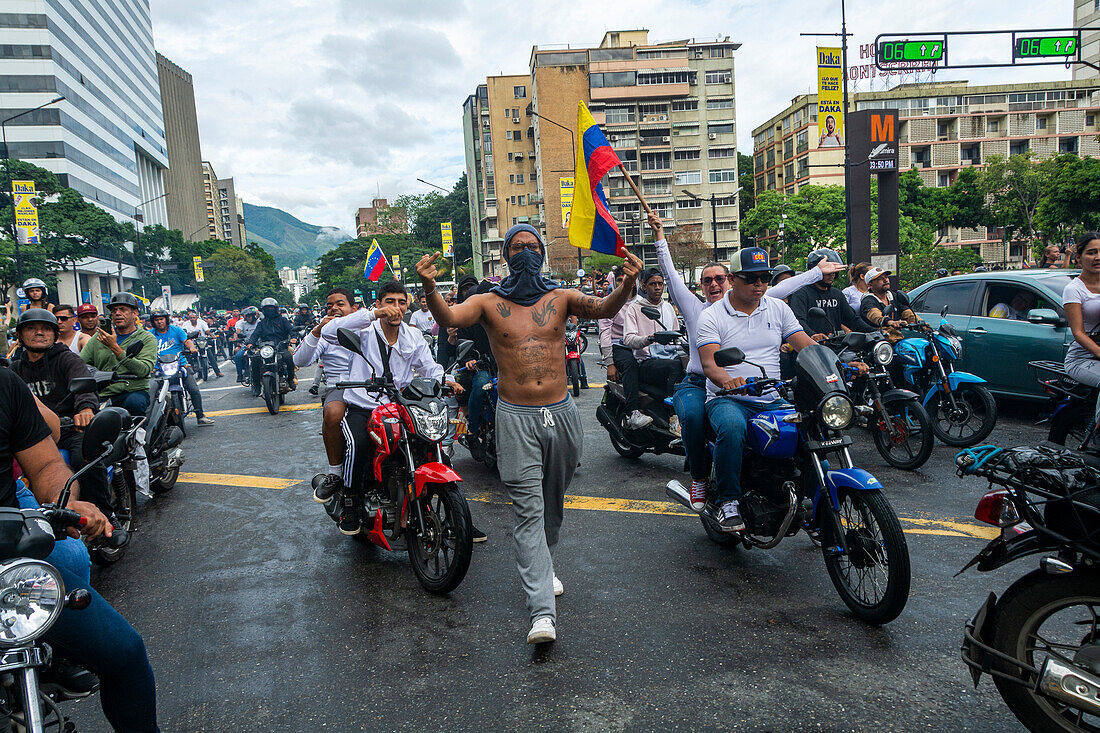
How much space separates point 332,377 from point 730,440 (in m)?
3.52

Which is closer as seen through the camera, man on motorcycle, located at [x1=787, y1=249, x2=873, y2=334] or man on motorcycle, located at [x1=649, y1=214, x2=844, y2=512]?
man on motorcycle, located at [x1=649, y1=214, x2=844, y2=512]

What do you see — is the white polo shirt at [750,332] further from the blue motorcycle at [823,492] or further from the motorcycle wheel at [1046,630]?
the motorcycle wheel at [1046,630]

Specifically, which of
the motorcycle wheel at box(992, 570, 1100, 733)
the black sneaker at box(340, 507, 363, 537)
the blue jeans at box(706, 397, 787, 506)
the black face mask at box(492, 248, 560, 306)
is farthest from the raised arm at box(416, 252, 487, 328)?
the motorcycle wheel at box(992, 570, 1100, 733)

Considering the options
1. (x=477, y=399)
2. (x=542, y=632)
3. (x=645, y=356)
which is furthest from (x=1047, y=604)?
(x=477, y=399)

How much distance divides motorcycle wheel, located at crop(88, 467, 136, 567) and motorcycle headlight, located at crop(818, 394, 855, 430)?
4707mm

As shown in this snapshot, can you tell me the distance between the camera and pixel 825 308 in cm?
802

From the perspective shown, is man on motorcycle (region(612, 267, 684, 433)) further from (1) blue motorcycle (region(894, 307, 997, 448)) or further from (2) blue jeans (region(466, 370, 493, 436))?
(1) blue motorcycle (region(894, 307, 997, 448))

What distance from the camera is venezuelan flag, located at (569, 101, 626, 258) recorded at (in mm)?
4516

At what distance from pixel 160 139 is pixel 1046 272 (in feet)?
390

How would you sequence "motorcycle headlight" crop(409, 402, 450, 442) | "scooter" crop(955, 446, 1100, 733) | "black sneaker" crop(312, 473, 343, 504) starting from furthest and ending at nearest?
"black sneaker" crop(312, 473, 343, 504), "motorcycle headlight" crop(409, 402, 450, 442), "scooter" crop(955, 446, 1100, 733)

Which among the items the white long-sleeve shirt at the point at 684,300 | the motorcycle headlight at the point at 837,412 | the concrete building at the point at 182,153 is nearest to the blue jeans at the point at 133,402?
the white long-sleeve shirt at the point at 684,300

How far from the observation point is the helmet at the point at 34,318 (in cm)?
537

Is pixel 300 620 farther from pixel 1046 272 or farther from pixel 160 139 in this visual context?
pixel 160 139

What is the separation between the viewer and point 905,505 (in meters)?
5.63
